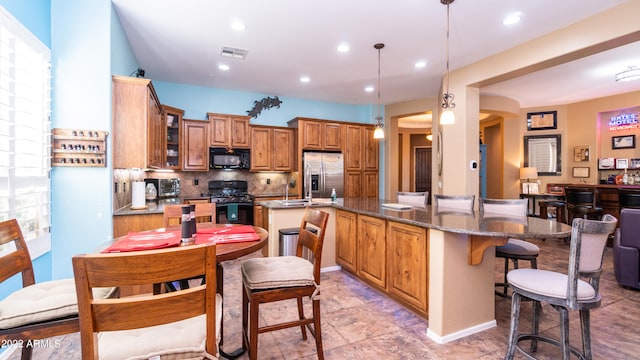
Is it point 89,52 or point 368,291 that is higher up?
point 89,52

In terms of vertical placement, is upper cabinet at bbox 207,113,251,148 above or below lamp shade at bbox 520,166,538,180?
above

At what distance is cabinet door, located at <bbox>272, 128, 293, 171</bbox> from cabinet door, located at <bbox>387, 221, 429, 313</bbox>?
3.52m

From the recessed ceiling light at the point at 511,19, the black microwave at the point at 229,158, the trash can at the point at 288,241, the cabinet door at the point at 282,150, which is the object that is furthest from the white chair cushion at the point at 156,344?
the cabinet door at the point at 282,150

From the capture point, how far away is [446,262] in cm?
218

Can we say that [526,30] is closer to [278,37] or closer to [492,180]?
[278,37]

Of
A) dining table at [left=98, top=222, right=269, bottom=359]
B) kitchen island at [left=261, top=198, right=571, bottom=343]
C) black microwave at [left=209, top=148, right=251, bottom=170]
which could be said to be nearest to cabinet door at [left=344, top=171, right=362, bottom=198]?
black microwave at [left=209, top=148, right=251, bottom=170]

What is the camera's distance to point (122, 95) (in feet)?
9.41

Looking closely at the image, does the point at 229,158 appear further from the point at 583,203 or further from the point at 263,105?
the point at 583,203

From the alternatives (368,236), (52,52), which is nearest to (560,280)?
(368,236)

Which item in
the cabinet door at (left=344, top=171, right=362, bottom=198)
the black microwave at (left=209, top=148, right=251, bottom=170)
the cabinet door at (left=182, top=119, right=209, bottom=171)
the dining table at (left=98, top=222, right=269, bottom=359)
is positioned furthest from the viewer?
the cabinet door at (left=344, top=171, right=362, bottom=198)

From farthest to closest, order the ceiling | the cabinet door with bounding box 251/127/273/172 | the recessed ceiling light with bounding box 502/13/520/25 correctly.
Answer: the cabinet door with bounding box 251/127/273/172, the recessed ceiling light with bounding box 502/13/520/25, the ceiling

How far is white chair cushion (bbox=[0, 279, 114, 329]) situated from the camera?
125 centimetres

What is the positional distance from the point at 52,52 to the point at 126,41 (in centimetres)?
104

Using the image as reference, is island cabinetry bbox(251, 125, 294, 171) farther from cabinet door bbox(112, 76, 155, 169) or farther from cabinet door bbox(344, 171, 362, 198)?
cabinet door bbox(112, 76, 155, 169)
